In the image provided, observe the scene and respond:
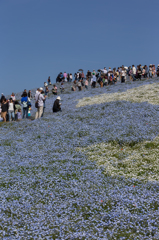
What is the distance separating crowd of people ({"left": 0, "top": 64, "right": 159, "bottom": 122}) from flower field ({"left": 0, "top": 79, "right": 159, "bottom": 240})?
495cm

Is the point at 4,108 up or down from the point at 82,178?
up

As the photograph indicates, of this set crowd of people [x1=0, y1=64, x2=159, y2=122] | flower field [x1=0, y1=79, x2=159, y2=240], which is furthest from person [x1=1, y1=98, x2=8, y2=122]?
flower field [x1=0, y1=79, x2=159, y2=240]

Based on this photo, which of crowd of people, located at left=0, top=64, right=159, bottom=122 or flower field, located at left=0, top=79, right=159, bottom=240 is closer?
flower field, located at left=0, top=79, right=159, bottom=240

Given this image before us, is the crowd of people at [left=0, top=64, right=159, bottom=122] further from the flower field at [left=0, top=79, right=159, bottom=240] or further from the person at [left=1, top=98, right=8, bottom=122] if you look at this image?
the flower field at [left=0, top=79, right=159, bottom=240]

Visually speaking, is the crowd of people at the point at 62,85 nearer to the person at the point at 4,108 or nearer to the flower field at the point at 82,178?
the person at the point at 4,108

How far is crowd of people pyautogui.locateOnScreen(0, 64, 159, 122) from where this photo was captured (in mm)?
27906

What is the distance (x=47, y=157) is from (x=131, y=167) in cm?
483

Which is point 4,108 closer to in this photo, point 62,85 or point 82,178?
point 82,178

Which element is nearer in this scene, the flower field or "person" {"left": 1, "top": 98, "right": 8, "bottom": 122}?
the flower field

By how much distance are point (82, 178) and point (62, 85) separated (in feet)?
134

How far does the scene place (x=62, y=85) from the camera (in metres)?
51.6

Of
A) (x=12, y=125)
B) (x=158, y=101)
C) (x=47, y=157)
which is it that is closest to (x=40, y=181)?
(x=47, y=157)

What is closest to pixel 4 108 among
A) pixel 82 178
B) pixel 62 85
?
pixel 82 178

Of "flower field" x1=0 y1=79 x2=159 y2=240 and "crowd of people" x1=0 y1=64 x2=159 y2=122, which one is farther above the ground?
"crowd of people" x1=0 y1=64 x2=159 y2=122
